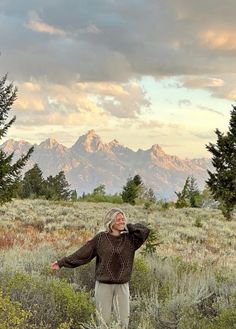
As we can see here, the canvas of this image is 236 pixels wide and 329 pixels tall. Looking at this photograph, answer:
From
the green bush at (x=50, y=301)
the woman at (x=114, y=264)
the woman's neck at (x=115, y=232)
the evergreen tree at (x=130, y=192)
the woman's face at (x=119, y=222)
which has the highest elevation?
the evergreen tree at (x=130, y=192)

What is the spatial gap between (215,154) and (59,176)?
70972 mm

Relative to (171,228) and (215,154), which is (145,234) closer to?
(215,154)

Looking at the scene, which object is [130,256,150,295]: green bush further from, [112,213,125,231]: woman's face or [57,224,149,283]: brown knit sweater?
[112,213,125,231]: woman's face

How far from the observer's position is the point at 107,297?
7.38m

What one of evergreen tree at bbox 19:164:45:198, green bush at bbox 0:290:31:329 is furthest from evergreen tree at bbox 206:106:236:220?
evergreen tree at bbox 19:164:45:198

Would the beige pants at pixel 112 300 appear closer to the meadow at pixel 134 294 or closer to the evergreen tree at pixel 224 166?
the meadow at pixel 134 294

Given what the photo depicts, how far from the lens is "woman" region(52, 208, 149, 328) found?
7.35m

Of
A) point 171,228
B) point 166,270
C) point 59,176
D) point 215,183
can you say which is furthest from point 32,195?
point 166,270

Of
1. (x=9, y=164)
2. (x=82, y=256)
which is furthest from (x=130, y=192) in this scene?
(x=82, y=256)

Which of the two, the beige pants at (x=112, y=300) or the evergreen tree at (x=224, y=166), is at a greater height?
the evergreen tree at (x=224, y=166)

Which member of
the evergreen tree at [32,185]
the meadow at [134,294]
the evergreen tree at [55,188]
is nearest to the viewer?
the meadow at [134,294]

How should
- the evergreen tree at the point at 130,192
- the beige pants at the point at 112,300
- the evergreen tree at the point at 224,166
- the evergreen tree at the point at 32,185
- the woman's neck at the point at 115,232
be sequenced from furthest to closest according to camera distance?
the evergreen tree at the point at 32,185 < the evergreen tree at the point at 130,192 < the evergreen tree at the point at 224,166 < the woman's neck at the point at 115,232 < the beige pants at the point at 112,300

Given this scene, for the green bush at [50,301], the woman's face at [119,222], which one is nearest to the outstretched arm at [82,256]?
the woman's face at [119,222]

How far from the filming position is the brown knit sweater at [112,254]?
24.2 feet
